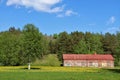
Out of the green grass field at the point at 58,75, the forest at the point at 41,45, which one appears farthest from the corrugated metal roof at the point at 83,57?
the green grass field at the point at 58,75

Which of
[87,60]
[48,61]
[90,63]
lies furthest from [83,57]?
[48,61]

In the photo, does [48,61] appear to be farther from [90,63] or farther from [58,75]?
[58,75]

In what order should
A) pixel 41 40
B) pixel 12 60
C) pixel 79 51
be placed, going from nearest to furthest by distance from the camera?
pixel 41 40, pixel 12 60, pixel 79 51

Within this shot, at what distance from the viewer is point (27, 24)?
8706cm

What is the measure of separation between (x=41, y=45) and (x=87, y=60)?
35377 mm

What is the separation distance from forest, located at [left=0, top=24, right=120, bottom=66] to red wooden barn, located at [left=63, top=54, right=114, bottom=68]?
4228mm

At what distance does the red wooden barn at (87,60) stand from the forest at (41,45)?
13.9 ft

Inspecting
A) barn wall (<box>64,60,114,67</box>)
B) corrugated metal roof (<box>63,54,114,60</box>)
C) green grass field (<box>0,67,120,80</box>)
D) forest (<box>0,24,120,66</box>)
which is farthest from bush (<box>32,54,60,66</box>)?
green grass field (<box>0,67,120,80</box>)

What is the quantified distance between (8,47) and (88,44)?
122 feet

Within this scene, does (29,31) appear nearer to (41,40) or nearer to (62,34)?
(41,40)

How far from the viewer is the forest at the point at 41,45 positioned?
84688mm

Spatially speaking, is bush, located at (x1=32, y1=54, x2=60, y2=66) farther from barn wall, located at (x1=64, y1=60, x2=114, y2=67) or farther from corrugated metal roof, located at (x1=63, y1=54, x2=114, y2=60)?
barn wall, located at (x1=64, y1=60, x2=114, y2=67)

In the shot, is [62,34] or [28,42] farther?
[62,34]

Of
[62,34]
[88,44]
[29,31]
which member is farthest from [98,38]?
[29,31]
